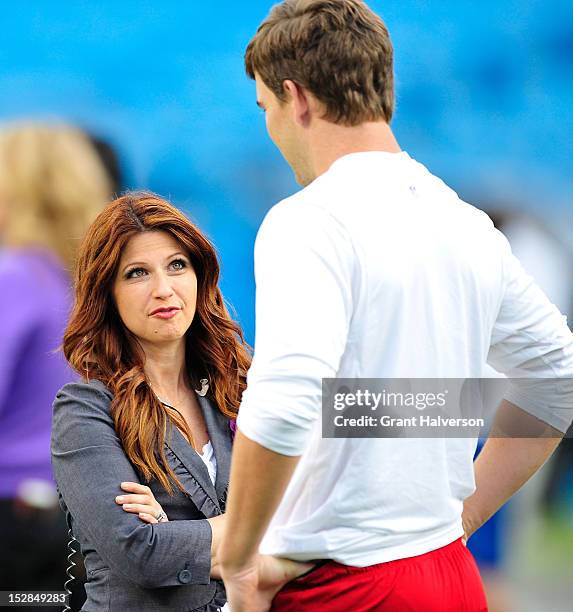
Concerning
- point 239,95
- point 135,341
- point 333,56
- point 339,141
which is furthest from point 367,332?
point 239,95

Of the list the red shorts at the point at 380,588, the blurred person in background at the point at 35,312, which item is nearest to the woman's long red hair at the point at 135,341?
the red shorts at the point at 380,588

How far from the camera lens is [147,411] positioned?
2098 mm

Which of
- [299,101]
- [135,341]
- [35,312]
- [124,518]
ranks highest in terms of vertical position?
[35,312]

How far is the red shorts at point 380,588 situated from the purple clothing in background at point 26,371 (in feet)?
6.21

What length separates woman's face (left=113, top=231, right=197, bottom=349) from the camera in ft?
Answer: 7.16

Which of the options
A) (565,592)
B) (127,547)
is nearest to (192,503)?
(127,547)

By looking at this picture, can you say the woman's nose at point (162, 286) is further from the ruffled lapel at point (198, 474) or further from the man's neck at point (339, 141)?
the man's neck at point (339, 141)

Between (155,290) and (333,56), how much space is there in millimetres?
809

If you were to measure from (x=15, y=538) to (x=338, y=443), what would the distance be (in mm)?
2082

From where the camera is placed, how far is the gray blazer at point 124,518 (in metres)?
1.97

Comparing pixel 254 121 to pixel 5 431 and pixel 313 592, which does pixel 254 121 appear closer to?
pixel 5 431

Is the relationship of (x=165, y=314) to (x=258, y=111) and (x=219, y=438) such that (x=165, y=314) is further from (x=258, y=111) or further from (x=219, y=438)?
(x=258, y=111)

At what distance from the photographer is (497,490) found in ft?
6.07
